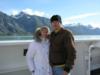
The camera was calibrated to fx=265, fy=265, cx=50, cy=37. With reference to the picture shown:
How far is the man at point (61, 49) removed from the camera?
3364mm

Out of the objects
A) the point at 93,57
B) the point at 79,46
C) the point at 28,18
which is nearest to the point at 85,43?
the point at 79,46

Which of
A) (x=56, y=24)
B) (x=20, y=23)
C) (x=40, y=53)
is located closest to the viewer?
(x=56, y=24)

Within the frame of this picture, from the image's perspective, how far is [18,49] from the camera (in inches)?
163

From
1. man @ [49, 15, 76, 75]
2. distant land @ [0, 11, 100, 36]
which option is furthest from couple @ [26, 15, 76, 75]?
distant land @ [0, 11, 100, 36]

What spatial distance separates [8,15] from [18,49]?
1.88 feet

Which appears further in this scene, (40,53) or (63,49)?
(40,53)

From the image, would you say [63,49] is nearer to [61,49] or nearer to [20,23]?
[61,49]

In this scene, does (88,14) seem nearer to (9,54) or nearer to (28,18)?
(28,18)

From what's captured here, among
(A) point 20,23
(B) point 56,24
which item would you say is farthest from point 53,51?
(A) point 20,23

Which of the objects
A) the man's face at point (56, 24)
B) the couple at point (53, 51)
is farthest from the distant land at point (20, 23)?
the man's face at point (56, 24)

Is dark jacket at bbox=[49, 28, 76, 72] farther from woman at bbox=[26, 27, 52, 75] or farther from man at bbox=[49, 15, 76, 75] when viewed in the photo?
woman at bbox=[26, 27, 52, 75]

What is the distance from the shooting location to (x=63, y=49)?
3.45 metres

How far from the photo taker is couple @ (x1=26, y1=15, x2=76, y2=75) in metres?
3.38

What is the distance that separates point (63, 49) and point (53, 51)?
0.13m
